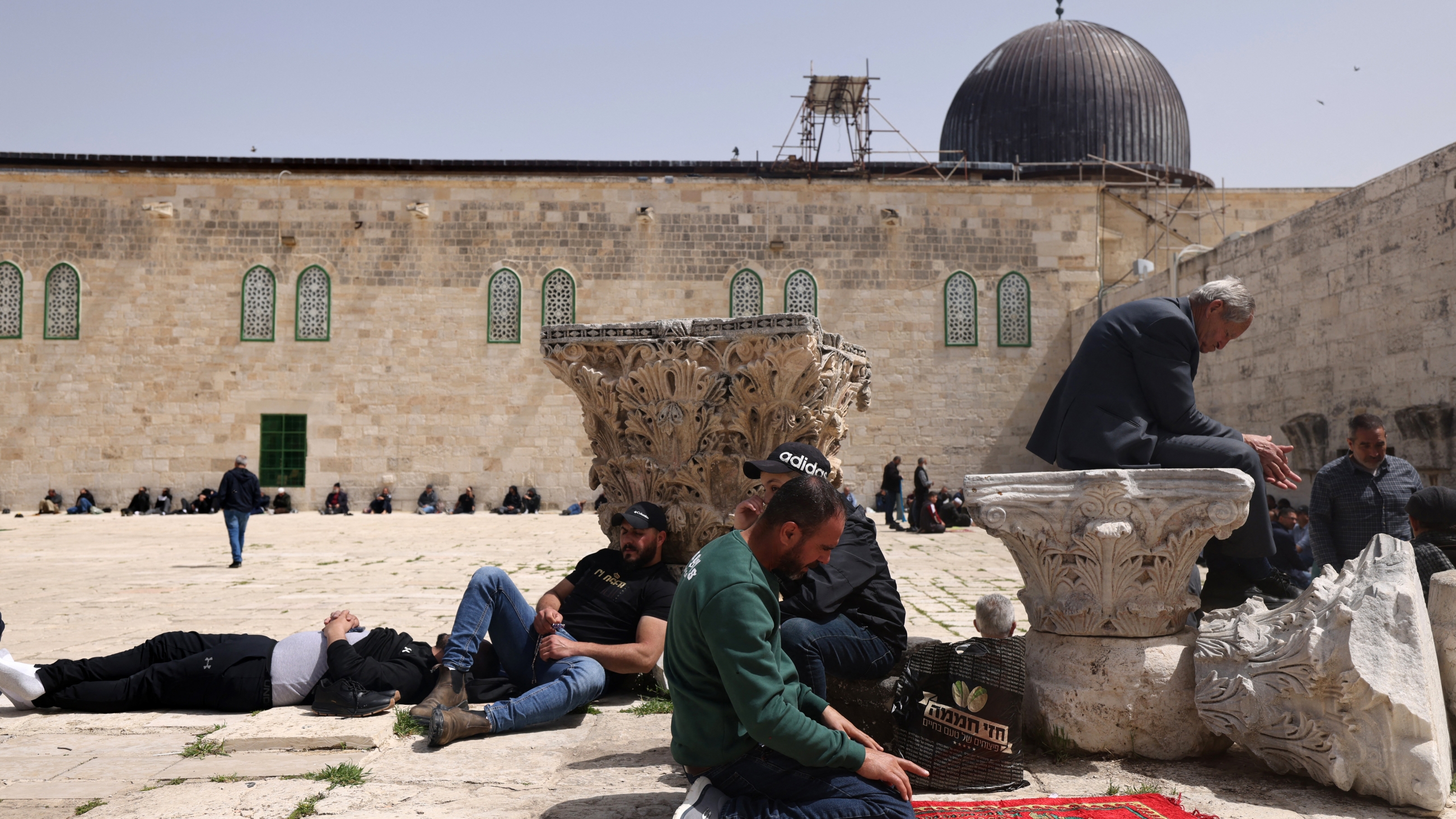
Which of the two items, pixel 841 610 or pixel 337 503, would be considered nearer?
pixel 841 610

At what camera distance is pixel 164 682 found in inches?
158

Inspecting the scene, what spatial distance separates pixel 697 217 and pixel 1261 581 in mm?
16796

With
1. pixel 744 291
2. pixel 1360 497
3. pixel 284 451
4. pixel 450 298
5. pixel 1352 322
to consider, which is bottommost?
pixel 284 451

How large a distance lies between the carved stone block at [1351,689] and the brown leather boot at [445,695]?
2677 mm

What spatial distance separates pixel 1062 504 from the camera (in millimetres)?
3268

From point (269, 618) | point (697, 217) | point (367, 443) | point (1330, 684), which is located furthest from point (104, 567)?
point (697, 217)

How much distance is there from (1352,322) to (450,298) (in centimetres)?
1538

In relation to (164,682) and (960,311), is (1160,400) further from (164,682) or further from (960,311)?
(960,311)

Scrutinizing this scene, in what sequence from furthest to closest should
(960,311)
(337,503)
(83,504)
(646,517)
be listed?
(960,311)
(337,503)
(83,504)
(646,517)

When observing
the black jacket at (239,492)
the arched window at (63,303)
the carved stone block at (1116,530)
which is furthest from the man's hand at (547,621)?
the arched window at (63,303)

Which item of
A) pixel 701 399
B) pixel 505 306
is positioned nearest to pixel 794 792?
pixel 701 399

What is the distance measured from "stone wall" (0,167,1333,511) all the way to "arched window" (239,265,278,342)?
0.61 ft

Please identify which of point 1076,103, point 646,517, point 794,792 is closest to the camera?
point 794,792

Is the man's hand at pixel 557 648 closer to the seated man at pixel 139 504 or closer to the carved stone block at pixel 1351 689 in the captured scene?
the carved stone block at pixel 1351 689
